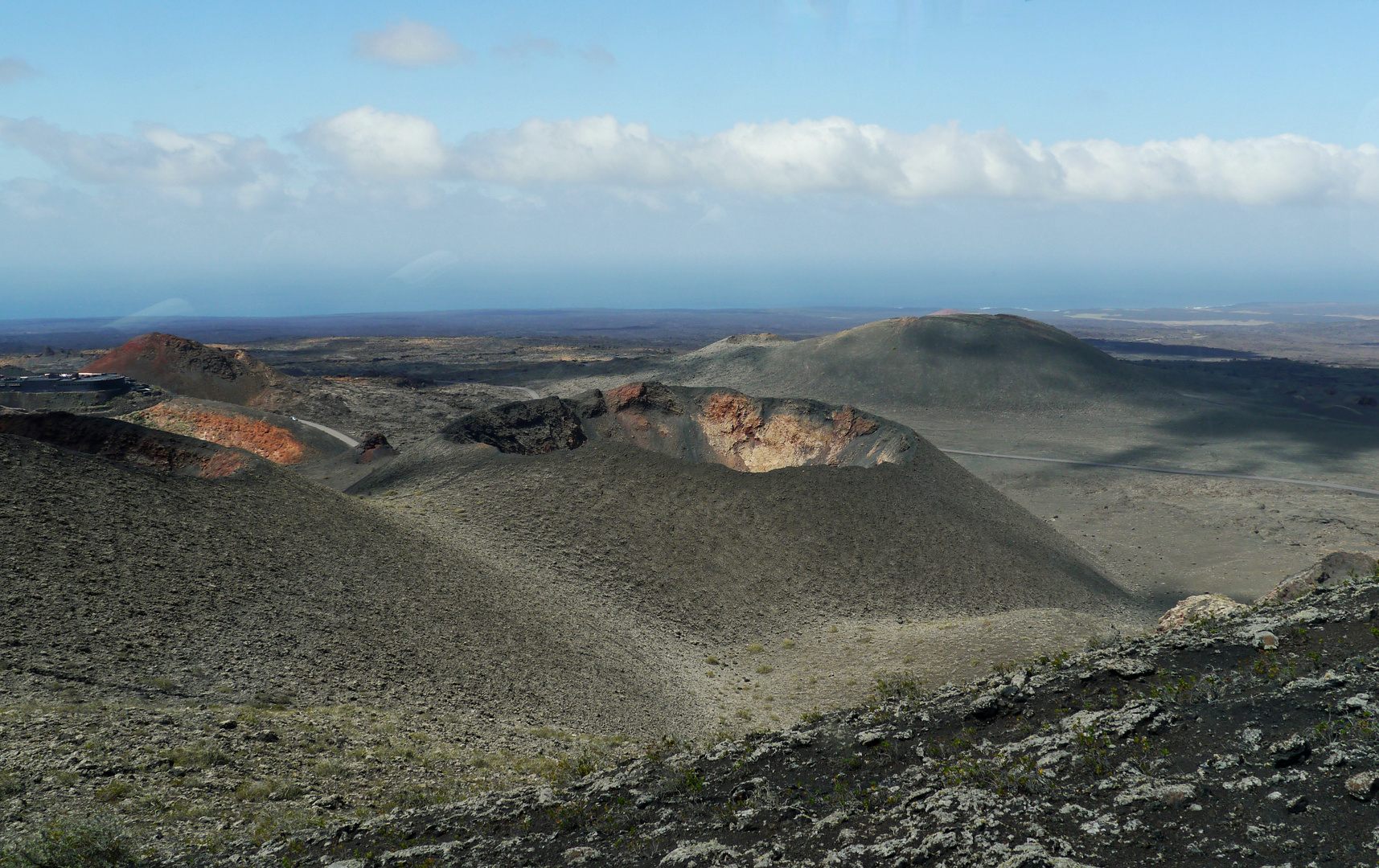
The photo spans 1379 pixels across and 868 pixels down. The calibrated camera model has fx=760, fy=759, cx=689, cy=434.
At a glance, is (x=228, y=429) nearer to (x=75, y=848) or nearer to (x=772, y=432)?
(x=772, y=432)

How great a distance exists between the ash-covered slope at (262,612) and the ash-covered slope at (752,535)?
8.25 ft

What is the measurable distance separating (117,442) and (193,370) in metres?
43.4

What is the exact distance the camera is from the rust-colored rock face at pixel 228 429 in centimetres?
3800

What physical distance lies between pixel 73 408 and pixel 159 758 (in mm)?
49906

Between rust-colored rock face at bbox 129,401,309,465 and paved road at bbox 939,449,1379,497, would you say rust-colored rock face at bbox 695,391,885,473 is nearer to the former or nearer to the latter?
paved road at bbox 939,449,1379,497

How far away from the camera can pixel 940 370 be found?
70.4m

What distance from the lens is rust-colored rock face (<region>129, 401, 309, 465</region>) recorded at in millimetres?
38000

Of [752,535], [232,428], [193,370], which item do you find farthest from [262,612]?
[193,370]

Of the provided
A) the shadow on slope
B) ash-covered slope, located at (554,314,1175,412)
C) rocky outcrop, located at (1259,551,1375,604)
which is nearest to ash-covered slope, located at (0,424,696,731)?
the shadow on slope

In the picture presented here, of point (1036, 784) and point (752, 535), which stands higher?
point (1036, 784)

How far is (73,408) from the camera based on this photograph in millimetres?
47000

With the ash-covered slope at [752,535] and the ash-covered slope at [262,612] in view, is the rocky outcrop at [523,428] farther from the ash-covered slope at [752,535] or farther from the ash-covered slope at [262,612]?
the ash-covered slope at [262,612]

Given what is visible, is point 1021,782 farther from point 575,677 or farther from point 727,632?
point 727,632

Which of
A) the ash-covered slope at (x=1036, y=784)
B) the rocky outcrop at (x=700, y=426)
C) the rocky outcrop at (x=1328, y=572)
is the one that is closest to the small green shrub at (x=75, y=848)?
the ash-covered slope at (x=1036, y=784)
